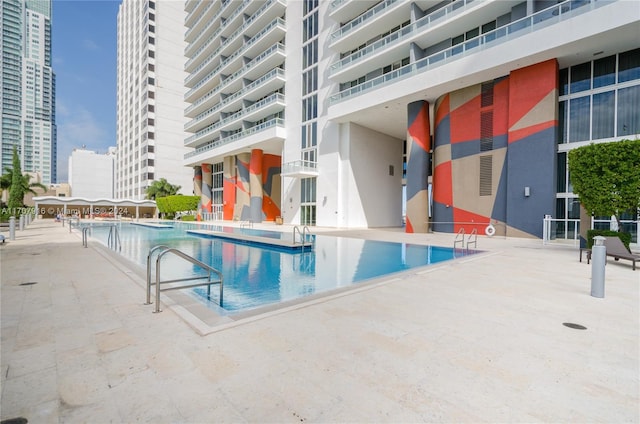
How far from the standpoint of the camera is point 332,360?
2.87 meters

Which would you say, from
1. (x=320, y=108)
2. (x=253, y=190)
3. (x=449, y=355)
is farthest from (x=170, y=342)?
(x=253, y=190)

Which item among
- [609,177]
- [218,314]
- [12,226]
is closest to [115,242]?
[12,226]

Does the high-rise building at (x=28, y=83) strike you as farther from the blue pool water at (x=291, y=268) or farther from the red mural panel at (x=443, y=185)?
the red mural panel at (x=443, y=185)

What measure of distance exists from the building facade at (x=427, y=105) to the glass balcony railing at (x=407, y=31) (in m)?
0.09

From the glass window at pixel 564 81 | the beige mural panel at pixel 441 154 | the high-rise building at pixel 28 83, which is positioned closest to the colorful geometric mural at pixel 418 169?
the beige mural panel at pixel 441 154

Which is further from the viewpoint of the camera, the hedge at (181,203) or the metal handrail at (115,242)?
the hedge at (181,203)

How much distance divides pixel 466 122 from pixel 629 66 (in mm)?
7380

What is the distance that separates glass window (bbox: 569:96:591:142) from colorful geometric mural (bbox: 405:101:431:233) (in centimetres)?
778

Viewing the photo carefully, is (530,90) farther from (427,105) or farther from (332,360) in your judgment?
(332,360)

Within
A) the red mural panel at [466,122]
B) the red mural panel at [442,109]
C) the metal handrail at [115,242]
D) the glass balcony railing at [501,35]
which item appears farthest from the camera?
the red mural panel at [442,109]

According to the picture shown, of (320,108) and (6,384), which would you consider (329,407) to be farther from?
(320,108)

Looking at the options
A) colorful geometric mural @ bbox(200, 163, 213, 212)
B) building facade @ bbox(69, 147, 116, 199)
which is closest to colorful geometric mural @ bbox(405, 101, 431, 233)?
colorful geometric mural @ bbox(200, 163, 213, 212)

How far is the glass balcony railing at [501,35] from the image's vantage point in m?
14.2

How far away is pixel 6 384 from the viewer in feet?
7.95
